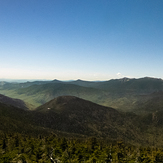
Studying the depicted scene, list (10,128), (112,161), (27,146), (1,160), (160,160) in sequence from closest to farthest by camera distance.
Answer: (1,160) → (112,161) → (160,160) → (27,146) → (10,128)

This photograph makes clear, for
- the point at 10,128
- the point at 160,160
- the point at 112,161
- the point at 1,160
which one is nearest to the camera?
the point at 1,160

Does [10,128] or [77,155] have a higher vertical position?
[77,155]

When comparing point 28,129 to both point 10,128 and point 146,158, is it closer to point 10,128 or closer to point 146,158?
point 10,128

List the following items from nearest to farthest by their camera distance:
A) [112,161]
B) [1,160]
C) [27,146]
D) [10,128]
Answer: [1,160]
[112,161]
[27,146]
[10,128]

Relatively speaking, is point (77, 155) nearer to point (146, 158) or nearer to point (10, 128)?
point (146, 158)

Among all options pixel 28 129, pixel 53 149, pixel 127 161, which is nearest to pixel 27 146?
pixel 53 149

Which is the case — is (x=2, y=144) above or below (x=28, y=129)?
above

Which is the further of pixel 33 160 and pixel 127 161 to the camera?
pixel 127 161

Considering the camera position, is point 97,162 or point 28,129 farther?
point 28,129

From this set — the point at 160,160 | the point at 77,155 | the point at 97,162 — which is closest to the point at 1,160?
the point at 77,155
